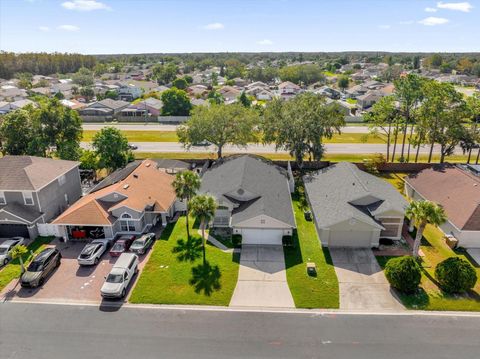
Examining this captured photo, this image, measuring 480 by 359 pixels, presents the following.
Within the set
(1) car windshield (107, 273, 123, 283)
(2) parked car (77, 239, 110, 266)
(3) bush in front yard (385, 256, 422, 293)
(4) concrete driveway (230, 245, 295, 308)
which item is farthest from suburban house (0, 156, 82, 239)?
(3) bush in front yard (385, 256, 422, 293)

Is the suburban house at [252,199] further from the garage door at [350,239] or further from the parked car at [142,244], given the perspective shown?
the parked car at [142,244]

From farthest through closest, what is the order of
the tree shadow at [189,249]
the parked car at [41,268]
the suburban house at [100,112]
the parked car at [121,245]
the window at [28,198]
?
1. the suburban house at [100,112]
2. the window at [28,198]
3. the parked car at [121,245]
4. the tree shadow at [189,249]
5. the parked car at [41,268]

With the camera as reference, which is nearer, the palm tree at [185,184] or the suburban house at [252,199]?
the palm tree at [185,184]

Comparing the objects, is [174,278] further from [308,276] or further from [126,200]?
[126,200]

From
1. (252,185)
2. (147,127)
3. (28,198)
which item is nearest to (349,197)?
(252,185)

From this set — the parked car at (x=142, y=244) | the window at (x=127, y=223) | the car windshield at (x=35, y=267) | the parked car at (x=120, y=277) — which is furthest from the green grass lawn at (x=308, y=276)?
the car windshield at (x=35, y=267)

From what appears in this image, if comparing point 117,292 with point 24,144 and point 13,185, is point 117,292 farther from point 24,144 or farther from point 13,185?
point 24,144

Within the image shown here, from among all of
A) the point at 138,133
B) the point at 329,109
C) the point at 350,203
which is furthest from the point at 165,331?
the point at 138,133
